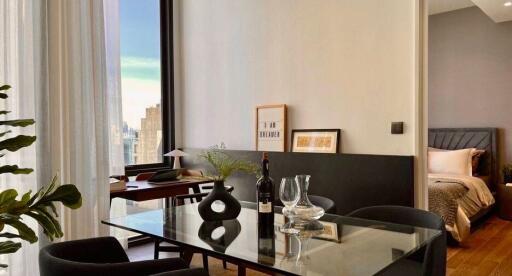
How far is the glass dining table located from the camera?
1.36 meters

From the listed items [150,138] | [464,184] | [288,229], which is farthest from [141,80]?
[464,184]

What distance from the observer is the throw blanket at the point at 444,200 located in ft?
12.8

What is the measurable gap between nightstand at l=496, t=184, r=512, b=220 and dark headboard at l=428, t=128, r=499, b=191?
0.29 metres

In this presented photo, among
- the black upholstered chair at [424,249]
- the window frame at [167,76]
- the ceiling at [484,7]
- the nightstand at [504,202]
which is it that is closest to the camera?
the black upholstered chair at [424,249]

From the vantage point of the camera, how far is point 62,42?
300 cm

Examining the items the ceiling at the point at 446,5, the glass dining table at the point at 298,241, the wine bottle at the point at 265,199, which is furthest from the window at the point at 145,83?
the ceiling at the point at 446,5

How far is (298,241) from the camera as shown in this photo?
1631 mm

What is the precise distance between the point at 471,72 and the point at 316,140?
373cm

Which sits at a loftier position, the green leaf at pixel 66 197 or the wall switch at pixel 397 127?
the wall switch at pixel 397 127

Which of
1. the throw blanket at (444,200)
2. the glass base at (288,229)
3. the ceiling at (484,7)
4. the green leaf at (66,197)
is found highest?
the ceiling at (484,7)

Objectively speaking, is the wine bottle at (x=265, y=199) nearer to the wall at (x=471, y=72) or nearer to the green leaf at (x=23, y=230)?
the green leaf at (x=23, y=230)

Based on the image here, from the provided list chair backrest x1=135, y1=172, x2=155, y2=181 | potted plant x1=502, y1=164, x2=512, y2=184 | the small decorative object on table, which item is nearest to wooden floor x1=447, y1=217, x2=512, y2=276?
A: potted plant x1=502, y1=164, x2=512, y2=184

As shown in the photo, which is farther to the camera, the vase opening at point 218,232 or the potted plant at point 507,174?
the potted plant at point 507,174

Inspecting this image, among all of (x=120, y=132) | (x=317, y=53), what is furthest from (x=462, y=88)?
(x=120, y=132)
